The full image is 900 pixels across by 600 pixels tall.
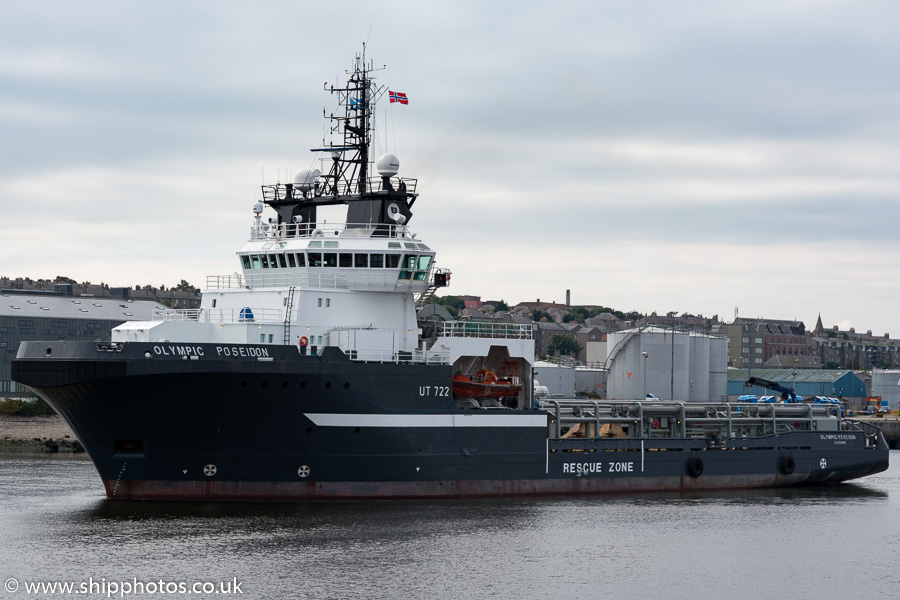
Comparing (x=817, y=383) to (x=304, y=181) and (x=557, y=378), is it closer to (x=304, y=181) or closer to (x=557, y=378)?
(x=557, y=378)

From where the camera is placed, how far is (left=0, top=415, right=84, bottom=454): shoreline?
57.4 m

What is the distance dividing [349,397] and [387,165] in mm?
8621

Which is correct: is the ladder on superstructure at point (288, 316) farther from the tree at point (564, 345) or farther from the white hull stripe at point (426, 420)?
the tree at point (564, 345)

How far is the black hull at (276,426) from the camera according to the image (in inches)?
1174

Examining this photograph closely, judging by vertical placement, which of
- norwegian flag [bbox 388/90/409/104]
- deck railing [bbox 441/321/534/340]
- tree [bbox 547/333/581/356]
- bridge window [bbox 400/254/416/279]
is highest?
norwegian flag [bbox 388/90/409/104]

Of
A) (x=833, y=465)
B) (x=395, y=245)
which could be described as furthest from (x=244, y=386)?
(x=833, y=465)

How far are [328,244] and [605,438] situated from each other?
1156cm

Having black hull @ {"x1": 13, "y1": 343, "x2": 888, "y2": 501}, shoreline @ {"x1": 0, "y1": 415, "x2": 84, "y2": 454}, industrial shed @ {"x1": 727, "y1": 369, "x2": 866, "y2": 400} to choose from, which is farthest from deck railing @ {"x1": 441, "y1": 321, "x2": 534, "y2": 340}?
industrial shed @ {"x1": 727, "y1": 369, "x2": 866, "y2": 400}

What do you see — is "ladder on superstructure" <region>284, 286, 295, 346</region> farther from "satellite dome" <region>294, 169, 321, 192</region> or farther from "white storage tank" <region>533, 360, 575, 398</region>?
"white storage tank" <region>533, 360, 575, 398</region>

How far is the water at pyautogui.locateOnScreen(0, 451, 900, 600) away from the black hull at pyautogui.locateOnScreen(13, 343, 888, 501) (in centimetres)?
72

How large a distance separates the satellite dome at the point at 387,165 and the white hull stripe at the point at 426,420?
845 centimetres

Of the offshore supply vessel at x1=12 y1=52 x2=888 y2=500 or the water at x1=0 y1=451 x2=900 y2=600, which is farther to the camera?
the offshore supply vessel at x1=12 y1=52 x2=888 y2=500

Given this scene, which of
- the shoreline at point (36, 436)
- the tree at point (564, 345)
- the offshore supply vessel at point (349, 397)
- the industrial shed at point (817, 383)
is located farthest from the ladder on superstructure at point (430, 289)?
the tree at point (564, 345)

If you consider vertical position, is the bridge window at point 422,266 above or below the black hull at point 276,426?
above
